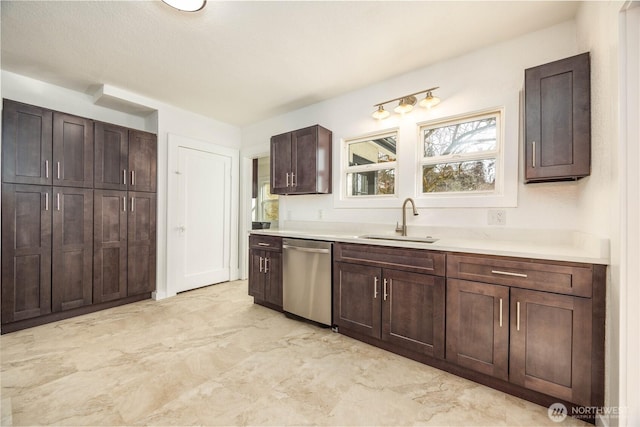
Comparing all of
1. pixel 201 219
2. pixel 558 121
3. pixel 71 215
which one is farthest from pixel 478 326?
pixel 71 215

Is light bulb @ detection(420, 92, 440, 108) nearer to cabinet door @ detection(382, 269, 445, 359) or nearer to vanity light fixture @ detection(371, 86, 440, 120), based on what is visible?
vanity light fixture @ detection(371, 86, 440, 120)

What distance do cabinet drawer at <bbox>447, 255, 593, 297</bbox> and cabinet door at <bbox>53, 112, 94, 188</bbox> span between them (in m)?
3.84

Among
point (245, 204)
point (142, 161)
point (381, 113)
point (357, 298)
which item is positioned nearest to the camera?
point (357, 298)

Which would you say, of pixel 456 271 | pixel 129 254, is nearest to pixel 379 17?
pixel 456 271

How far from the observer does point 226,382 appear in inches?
72.8

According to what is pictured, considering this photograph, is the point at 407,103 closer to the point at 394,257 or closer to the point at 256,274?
the point at 394,257

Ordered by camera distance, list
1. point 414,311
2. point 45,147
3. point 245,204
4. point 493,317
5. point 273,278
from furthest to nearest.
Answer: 1. point 245,204
2. point 273,278
3. point 45,147
4. point 414,311
5. point 493,317

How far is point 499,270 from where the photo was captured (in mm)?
1751

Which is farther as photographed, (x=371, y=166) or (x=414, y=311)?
(x=371, y=166)

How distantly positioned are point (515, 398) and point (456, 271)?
0.84m

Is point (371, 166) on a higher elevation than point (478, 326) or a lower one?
higher

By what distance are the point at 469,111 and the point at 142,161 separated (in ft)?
12.6

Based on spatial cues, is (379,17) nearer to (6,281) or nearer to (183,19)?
(183,19)

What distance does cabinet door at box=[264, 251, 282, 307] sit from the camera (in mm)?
3051
